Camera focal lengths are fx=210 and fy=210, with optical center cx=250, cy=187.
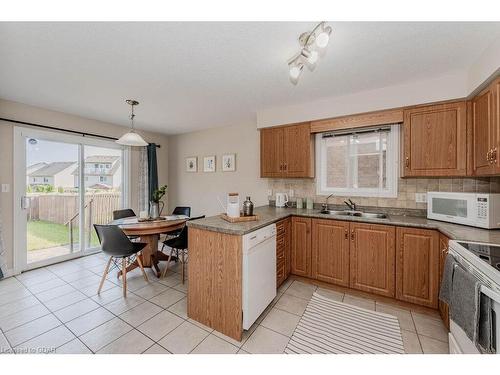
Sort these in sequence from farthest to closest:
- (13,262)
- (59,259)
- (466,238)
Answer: (59,259) < (13,262) < (466,238)

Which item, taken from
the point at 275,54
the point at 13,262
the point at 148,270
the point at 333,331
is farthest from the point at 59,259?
the point at 275,54

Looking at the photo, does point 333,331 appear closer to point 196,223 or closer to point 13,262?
point 196,223

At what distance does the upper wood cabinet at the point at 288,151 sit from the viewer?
2.95 meters

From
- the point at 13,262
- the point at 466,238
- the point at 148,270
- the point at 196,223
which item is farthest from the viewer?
the point at 148,270

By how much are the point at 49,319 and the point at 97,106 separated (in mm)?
2626

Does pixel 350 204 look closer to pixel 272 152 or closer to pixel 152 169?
pixel 272 152

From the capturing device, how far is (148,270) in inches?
123

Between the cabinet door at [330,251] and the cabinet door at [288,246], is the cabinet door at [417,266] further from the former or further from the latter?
the cabinet door at [288,246]

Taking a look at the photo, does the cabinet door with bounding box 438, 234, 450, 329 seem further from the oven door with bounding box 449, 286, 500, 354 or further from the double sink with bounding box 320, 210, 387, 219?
the double sink with bounding box 320, 210, 387, 219

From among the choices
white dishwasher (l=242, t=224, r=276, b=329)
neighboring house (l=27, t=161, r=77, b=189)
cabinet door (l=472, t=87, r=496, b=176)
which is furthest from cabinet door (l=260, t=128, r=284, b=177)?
neighboring house (l=27, t=161, r=77, b=189)

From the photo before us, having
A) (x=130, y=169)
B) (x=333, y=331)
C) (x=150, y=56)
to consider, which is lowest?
(x=333, y=331)

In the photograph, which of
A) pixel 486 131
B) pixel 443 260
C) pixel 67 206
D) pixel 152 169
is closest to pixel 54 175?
pixel 67 206

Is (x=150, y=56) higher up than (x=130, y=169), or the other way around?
(x=150, y=56)

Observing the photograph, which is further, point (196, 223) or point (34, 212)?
point (34, 212)
